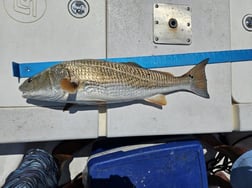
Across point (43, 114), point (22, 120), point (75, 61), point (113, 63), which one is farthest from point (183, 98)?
point (22, 120)

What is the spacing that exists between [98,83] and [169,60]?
43 cm

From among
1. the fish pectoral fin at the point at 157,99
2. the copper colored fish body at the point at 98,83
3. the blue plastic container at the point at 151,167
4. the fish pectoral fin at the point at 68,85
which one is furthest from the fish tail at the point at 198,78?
the fish pectoral fin at the point at 68,85

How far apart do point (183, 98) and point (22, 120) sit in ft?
2.67

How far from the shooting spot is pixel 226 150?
1.88 meters

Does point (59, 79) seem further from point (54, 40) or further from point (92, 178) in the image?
point (92, 178)

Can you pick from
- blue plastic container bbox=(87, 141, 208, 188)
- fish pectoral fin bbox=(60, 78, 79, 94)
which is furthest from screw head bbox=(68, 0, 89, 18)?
blue plastic container bbox=(87, 141, 208, 188)

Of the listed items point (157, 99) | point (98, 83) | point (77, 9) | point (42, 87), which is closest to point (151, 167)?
point (157, 99)

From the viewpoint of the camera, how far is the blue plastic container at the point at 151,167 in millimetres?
1467

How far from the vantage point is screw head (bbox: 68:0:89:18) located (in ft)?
5.26

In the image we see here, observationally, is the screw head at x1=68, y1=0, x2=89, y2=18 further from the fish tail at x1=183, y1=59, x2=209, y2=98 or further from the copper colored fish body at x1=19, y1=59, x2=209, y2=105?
the fish tail at x1=183, y1=59, x2=209, y2=98

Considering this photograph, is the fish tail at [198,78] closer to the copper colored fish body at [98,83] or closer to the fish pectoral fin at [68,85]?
the copper colored fish body at [98,83]

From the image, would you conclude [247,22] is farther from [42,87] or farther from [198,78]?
[42,87]

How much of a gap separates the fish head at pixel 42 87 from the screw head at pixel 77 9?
0.35m

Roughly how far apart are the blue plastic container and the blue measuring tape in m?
0.42
